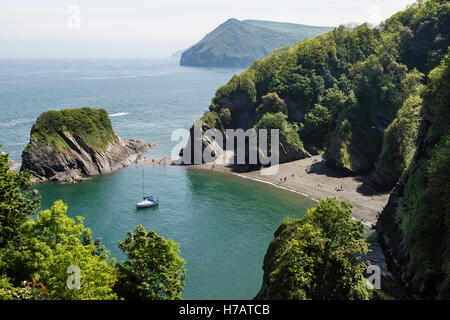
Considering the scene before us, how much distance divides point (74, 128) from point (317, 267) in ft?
286

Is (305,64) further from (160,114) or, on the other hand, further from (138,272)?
(138,272)

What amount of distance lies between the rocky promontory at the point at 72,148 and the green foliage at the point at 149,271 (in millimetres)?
67173

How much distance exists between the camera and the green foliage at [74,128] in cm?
10088

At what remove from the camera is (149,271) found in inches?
1465

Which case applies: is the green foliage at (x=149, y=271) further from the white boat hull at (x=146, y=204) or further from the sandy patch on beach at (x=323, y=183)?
the sandy patch on beach at (x=323, y=183)

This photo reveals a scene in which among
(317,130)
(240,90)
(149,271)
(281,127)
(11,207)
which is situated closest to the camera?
(149,271)

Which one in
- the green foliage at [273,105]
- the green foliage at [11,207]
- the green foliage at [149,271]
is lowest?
the green foliage at [149,271]

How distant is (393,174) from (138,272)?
6406 cm

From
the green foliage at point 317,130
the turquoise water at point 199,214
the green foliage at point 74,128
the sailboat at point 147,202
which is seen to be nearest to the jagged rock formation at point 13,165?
the turquoise water at point 199,214

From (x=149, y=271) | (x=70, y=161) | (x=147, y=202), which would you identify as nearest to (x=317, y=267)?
(x=149, y=271)

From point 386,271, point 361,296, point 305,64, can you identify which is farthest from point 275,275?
point 305,64

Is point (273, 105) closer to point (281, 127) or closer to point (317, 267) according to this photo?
point (281, 127)

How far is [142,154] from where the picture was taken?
121 metres

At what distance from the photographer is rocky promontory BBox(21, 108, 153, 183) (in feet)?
322
